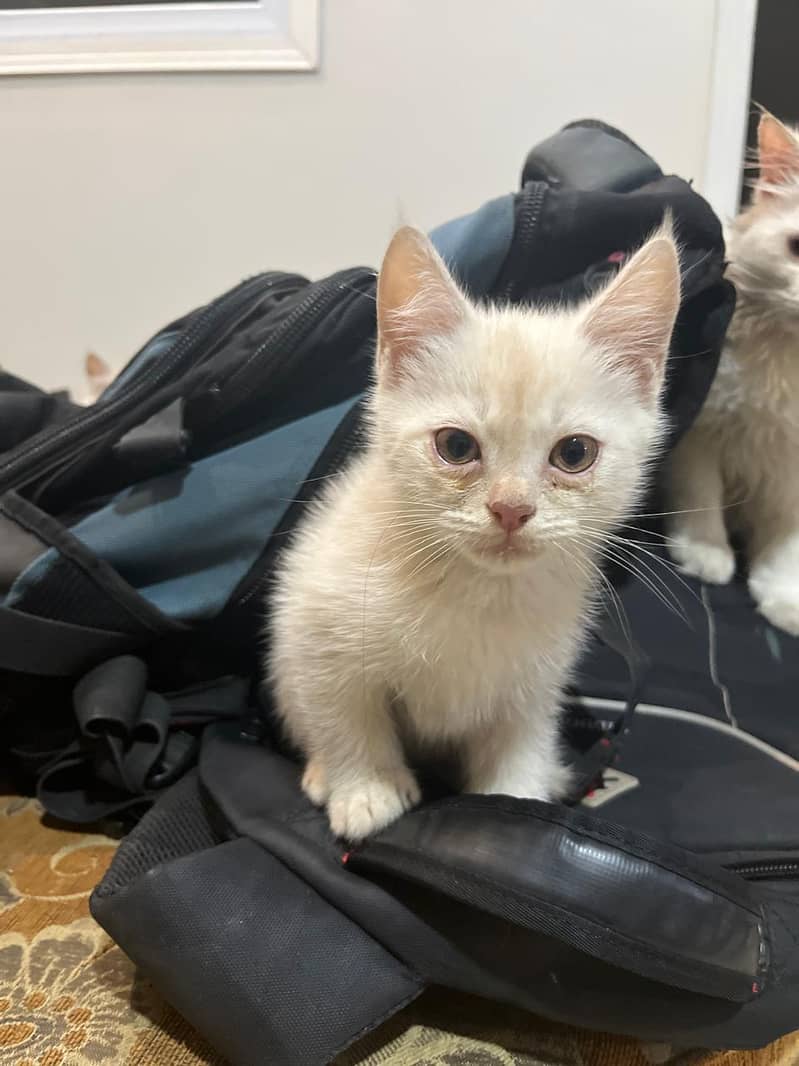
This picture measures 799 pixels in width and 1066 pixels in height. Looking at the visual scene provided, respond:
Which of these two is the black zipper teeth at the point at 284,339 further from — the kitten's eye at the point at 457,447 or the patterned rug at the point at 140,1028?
the patterned rug at the point at 140,1028

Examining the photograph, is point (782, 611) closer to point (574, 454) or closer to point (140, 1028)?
point (574, 454)

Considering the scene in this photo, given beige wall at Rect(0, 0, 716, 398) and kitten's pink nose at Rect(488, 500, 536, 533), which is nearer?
kitten's pink nose at Rect(488, 500, 536, 533)

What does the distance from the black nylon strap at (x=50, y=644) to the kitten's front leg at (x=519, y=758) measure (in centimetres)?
34

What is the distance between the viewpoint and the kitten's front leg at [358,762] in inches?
24.0

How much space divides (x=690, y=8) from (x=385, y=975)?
1323mm

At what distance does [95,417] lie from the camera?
0.72m

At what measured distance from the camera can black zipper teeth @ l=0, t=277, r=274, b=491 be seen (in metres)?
0.70

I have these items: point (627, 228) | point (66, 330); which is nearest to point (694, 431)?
point (627, 228)

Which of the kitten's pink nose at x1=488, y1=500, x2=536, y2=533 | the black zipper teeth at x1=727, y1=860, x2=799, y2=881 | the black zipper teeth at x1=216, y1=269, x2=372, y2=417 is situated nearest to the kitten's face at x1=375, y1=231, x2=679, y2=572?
the kitten's pink nose at x1=488, y1=500, x2=536, y2=533

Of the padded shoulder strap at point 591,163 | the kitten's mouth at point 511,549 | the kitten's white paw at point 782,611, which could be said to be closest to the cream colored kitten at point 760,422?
the kitten's white paw at point 782,611

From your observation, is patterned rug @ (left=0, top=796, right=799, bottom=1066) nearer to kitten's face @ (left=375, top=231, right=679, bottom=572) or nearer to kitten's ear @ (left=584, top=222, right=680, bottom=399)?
kitten's face @ (left=375, top=231, right=679, bottom=572)

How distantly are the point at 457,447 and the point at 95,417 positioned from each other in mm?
377

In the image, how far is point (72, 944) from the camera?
2.05 feet

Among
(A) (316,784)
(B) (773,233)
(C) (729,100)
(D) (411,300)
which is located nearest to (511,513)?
(D) (411,300)
